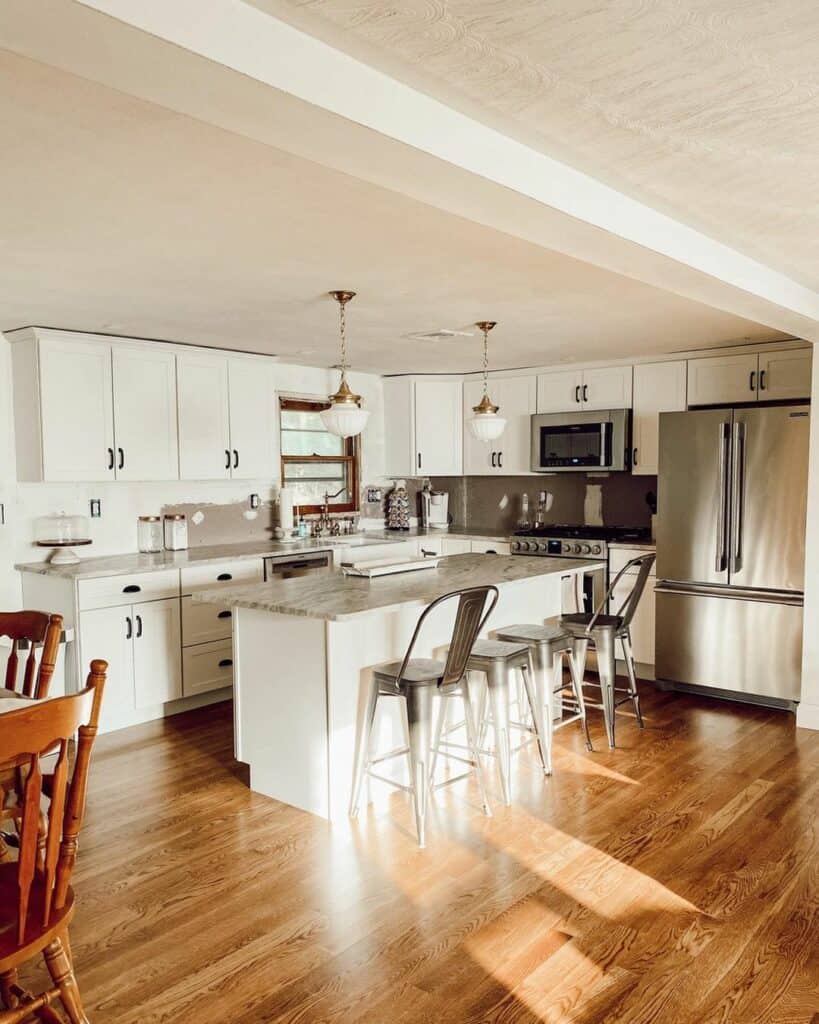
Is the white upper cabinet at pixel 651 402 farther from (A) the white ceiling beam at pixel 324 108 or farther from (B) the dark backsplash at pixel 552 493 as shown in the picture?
(A) the white ceiling beam at pixel 324 108

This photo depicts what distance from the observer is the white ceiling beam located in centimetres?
119

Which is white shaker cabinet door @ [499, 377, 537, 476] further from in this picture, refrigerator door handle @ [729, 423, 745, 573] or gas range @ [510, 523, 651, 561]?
refrigerator door handle @ [729, 423, 745, 573]

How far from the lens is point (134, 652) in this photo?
180 inches

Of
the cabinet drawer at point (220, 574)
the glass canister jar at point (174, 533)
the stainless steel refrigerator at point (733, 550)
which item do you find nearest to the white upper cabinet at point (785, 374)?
the stainless steel refrigerator at point (733, 550)

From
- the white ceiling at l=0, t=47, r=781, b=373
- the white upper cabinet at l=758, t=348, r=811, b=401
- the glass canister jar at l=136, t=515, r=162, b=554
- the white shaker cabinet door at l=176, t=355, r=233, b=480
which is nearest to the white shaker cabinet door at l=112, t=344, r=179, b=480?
the white shaker cabinet door at l=176, t=355, r=233, b=480

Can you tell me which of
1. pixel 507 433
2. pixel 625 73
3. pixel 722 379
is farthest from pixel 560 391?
pixel 625 73

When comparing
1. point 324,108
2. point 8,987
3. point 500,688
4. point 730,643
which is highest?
point 324,108

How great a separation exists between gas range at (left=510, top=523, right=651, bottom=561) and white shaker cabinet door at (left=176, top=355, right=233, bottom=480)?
2.27 m

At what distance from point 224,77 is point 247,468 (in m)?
4.39

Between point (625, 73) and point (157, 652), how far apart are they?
400 centimetres

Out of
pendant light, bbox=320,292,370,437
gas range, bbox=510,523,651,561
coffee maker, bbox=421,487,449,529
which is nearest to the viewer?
pendant light, bbox=320,292,370,437

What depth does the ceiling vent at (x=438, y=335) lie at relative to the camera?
470 centimetres

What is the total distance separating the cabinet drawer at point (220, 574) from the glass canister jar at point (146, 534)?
544 mm

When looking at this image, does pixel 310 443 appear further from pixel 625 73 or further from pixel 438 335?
pixel 625 73
